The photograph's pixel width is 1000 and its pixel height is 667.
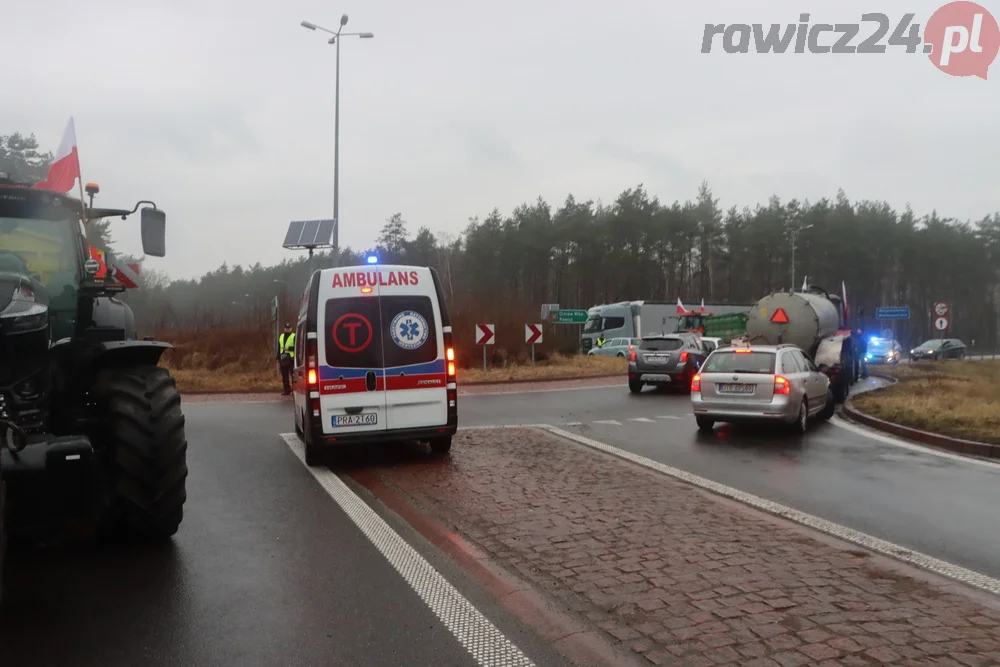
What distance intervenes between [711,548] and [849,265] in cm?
7254

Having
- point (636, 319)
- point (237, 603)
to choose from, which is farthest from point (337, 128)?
point (237, 603)

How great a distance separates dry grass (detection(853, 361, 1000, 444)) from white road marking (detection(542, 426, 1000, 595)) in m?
5.41

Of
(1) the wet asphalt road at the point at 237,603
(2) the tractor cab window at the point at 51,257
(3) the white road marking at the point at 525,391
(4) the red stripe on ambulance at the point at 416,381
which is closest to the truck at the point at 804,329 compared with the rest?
(3) the white road marking at the point at 525,391

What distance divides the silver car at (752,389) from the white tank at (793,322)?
7.47 meters

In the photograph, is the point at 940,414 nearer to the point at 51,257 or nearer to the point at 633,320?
the point at 51,257

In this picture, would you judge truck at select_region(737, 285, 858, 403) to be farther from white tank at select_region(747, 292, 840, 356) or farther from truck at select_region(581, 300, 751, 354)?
truck at select_region(581, 300, 751, 354)

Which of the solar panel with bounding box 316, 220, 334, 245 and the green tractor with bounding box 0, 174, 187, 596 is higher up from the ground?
the solar panel with bounding box 316, 220, 334, 245

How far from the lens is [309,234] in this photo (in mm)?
25781

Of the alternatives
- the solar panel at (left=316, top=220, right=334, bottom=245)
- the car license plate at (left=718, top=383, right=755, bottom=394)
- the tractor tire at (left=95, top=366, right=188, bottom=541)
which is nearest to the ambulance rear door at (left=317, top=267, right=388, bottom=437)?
the tractor tire at (left=95, top=366, right=188, bottom=541)

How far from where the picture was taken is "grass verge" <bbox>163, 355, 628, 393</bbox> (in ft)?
73.3

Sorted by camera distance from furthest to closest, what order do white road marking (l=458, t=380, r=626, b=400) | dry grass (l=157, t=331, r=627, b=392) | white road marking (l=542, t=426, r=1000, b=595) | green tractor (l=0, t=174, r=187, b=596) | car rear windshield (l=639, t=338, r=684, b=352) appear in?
dry grass (l=157, t=331, r=627, b=392), car rear windshield (l=639, t=338, r=684, b=352), white road marking (l=458, t=380, r=626, b=400), white road marking (l=542, t=426, r=1000, b=595), green tractor (l=0, t=174, r=187, b=596)

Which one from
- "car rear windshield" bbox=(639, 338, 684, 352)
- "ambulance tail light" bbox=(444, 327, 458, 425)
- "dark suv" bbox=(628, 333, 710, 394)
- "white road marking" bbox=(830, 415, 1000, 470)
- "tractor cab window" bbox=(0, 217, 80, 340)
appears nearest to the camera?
"tractor cab window" bbox=(0, 217, 80, 340)

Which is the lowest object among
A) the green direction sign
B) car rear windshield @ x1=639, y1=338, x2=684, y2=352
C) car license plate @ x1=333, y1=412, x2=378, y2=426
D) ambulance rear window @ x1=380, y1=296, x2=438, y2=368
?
car license plate @ x1=333, y1=412, x2=378, y2=426

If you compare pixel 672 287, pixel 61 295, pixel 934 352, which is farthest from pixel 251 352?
pixel 672 287
